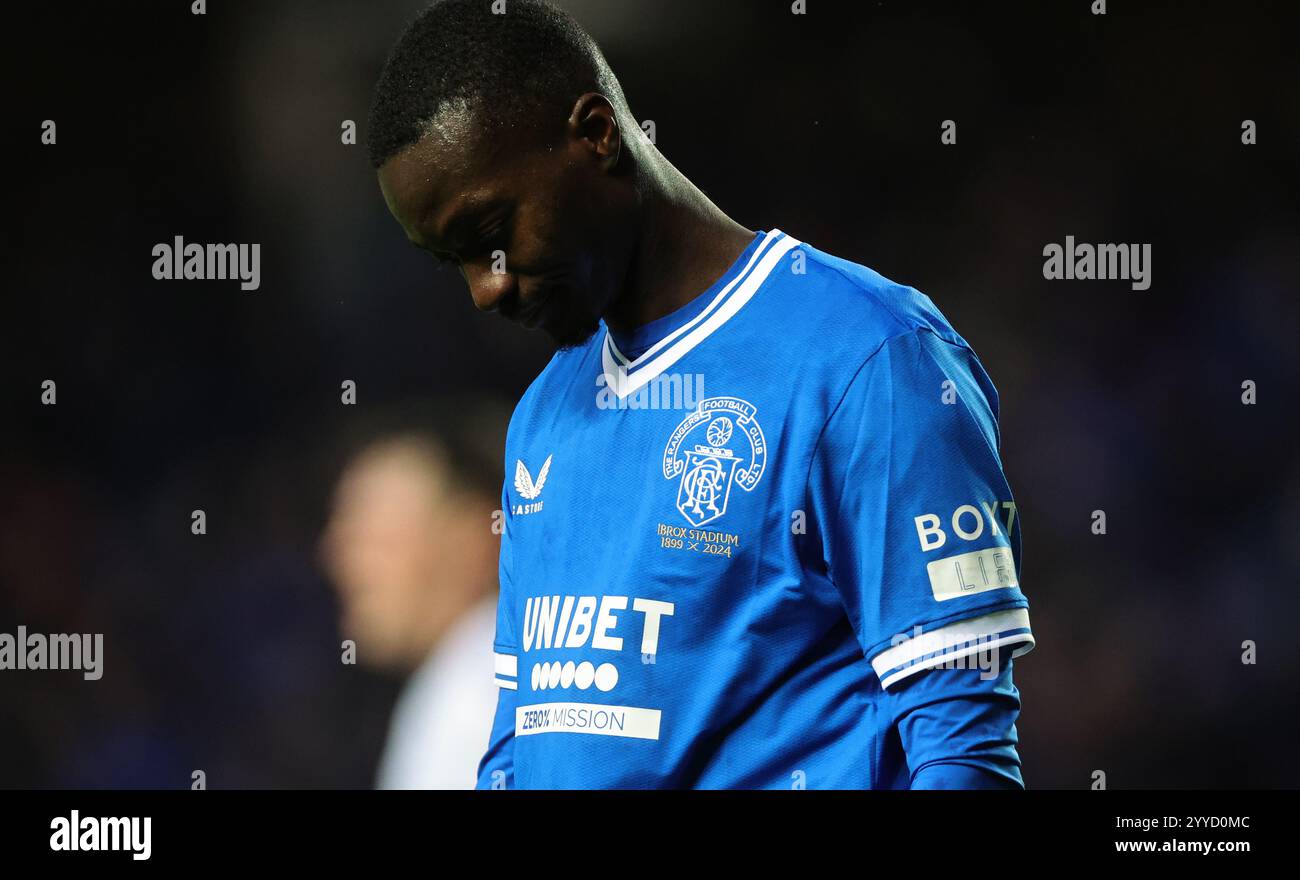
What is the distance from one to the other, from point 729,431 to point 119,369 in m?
2.59

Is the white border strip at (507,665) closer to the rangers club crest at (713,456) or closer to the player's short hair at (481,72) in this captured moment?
the rangers club crest at (713,456)

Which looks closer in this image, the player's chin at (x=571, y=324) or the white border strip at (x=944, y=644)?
the white border strip at (x=944, y=644)

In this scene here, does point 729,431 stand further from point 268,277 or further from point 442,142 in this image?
point 268,277

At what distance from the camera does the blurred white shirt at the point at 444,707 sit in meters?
3.14

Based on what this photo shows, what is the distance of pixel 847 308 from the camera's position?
4.33 feet

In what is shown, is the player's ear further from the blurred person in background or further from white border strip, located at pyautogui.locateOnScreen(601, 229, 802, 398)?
the blurred person in background

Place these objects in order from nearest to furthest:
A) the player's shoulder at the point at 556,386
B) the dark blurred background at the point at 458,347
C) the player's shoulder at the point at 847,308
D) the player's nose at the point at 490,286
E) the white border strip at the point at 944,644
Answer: the white border strip at the point at 944,644, the player's shoulder at the point at 847,308, the player's nose at the point at 490,286, the player's shoulder at the point at 556,386, the dark blurred background at the point at 458,347

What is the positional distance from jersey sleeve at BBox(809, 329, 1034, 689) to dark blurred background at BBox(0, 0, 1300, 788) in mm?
2014

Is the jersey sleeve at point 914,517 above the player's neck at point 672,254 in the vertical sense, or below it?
below

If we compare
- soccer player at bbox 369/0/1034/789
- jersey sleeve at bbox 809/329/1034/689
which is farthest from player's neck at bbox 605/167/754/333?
jersey sleeve at bbox 809/329/1034/689

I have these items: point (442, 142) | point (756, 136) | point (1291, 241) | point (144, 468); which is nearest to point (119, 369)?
point (144, 468)

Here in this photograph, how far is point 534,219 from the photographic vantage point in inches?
54.2

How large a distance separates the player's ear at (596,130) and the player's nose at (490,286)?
0.18 meters

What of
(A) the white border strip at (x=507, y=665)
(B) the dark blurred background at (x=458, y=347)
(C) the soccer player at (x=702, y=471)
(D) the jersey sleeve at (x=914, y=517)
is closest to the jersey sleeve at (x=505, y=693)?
(A) the white border strip at (x=507, y=665)
